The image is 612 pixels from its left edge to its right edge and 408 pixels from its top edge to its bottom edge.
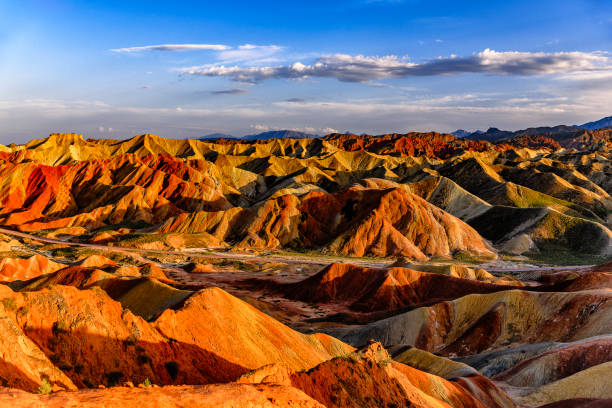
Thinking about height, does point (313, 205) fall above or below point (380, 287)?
above

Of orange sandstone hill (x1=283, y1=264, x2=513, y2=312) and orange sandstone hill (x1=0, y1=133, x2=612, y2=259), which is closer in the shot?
orange sandstone hill (x1=283, y1=264, x2=513, y2=312)

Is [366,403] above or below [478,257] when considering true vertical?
above

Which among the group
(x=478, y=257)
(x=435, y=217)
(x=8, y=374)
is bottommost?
(x=478, y=257)

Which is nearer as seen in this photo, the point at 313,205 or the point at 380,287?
the point at 380,287

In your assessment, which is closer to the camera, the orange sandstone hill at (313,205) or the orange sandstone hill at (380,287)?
the orange sandstone hill at (380,287)

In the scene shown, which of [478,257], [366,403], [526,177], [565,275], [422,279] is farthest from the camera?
[526,177]

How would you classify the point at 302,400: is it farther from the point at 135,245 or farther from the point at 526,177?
the point at 526,177

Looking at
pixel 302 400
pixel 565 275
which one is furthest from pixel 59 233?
pixel 302 400

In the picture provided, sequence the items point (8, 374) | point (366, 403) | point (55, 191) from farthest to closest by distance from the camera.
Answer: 1. point (55, 191)
2. point (366, 403)
3. point (8, 374)

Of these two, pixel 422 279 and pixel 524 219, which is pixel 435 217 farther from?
pixel 422 279

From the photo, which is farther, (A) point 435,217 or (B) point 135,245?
(A) point 435,217
